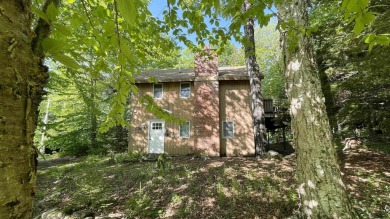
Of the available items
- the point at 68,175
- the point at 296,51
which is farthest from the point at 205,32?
the point at 68,175

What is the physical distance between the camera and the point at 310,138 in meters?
2.95

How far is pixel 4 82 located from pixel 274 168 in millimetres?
9160

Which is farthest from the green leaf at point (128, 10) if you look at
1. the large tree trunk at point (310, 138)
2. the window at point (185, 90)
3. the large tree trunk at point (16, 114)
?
the window at point (185, 90)

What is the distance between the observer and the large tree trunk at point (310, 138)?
278cm

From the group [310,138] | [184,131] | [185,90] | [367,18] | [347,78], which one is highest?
[185,90]

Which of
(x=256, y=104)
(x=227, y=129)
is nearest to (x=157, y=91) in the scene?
(x=227, y=129)

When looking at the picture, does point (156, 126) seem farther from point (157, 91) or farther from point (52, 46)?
point (52, 46)

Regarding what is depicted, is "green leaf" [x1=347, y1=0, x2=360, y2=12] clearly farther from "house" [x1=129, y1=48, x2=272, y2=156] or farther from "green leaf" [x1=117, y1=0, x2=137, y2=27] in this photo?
"house" [x1=129, y1=48, x2=272, y2=156]

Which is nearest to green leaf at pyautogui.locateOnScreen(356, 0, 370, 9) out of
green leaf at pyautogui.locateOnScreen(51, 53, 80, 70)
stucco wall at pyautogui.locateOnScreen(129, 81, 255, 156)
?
green leaf at pyautogui.locateOnScreen(51, 53, 80, 70)

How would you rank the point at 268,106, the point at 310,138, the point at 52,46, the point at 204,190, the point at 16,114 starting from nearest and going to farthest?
the point at 16,114 → the point at 52,46 → the point at 310,138 → the point at 204,190 → the point at 268,106

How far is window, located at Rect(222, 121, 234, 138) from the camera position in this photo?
45.1 feet

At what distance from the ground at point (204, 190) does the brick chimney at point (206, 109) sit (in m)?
3.37

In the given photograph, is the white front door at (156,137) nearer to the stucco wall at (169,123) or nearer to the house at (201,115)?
the house at (201,115)

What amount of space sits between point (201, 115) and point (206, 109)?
1.53ft
